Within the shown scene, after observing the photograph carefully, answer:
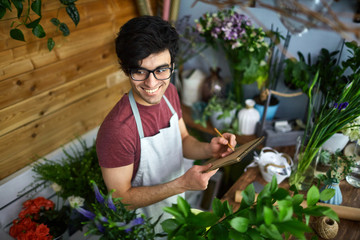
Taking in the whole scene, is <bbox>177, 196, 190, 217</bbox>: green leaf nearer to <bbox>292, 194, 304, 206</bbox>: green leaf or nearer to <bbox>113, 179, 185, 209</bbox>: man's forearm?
<bbox>292, 194, 304, 206</bbox>: green leaf

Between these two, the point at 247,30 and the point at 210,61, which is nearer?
the point at 247,30

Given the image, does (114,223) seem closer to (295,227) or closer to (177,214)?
(177,214)

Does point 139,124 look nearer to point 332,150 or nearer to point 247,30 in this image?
point 247,30

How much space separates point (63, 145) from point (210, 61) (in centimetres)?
128

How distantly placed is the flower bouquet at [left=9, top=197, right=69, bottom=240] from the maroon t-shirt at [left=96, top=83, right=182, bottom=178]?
1.98 feet

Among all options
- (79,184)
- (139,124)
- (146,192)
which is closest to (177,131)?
(139,124)

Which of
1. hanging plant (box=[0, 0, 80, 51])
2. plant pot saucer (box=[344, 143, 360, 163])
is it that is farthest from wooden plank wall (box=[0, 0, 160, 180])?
plant pot saucer (box=[344, 143, 360, 163])

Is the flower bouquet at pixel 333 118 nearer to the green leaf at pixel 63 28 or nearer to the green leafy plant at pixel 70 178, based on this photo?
the green leafy plant at pixel 70 178

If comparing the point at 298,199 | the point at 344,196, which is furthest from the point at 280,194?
the point at 344,196

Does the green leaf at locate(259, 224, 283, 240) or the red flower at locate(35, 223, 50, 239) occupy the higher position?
the green leaf at locate(259, 224, 283, 240)

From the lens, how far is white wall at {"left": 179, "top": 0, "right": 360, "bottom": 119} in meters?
1.71

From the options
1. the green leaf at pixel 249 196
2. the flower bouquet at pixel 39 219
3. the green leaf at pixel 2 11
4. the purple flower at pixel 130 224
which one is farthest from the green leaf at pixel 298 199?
the green leaf at pixel 2 11

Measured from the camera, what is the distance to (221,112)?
204 centimetres

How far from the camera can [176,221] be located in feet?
2.50
